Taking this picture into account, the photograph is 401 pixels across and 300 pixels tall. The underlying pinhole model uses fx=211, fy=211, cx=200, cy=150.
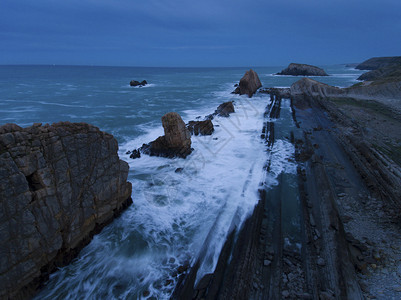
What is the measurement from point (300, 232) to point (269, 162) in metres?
7.32

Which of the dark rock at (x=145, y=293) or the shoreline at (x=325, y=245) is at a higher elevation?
the shoreline at (x=325, y=245)

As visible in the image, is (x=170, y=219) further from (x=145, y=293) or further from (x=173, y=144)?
(x=173, y=144)

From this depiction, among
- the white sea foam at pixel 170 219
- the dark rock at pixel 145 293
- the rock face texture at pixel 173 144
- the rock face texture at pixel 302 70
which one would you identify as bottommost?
the dark rock at pixel 145 293

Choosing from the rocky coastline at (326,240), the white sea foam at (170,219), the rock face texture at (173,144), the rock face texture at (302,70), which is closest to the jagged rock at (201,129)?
the white sea foam at (170,219)

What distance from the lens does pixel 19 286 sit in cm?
649

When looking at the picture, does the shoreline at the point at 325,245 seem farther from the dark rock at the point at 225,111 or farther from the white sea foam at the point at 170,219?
the dark rock at the point at 225,111

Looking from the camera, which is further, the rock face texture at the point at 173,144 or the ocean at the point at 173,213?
the rock face texture at the point at 173,144

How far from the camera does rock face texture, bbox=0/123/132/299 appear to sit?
6.11m

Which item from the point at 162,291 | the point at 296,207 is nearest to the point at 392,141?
the point at 296,207

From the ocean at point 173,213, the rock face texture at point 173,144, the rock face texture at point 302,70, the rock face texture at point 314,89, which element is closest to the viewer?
the ocean at point 173,213

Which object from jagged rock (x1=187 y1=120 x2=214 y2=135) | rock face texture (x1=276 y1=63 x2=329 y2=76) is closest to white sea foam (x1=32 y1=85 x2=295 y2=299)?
jagged rock (x1=187 y1=120 x2=214 y2=135)

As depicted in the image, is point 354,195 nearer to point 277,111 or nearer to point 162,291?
point 162,291

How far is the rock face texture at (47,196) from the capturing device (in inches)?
241

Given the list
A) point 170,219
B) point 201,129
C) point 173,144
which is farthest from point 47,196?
point 201,129
